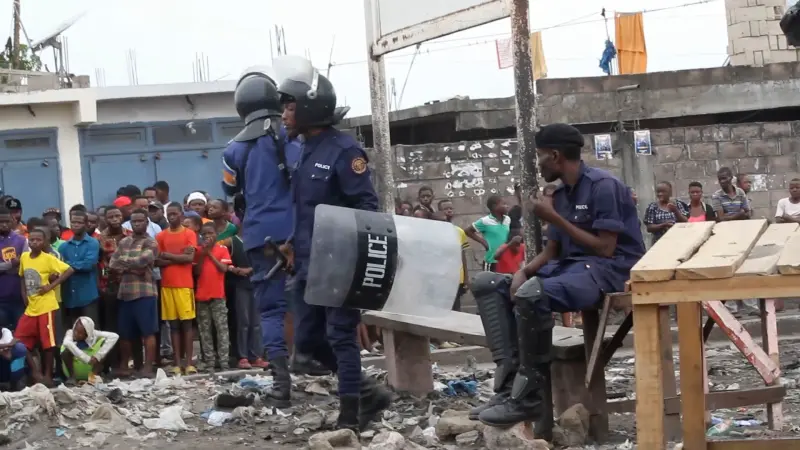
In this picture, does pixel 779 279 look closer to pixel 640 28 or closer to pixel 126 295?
pixel 126 295

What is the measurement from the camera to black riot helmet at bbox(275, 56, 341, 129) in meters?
6.58

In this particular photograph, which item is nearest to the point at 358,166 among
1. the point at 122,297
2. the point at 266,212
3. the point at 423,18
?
the point at 266,212

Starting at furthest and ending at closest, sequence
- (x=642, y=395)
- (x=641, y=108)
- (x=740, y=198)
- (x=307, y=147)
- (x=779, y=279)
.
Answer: (x=641, y=108), (x=740, y=198), (x=307, y=147), (x=642, y=395), (x=779, y=279)

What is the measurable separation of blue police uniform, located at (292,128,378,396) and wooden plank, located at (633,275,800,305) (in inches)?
103

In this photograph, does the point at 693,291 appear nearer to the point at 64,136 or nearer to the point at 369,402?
the point at 369,402

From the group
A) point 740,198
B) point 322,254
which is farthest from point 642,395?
point 740,198

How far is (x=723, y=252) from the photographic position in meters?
4.27

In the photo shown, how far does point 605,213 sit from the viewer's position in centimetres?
579

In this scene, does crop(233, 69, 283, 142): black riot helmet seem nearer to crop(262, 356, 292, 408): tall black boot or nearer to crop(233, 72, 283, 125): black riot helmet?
crop(233, 72, 283, 125): black riot helmet

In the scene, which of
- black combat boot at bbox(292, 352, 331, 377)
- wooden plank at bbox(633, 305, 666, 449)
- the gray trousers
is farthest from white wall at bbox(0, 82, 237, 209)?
wooden plank at bbox(633, 305, 666, 449)

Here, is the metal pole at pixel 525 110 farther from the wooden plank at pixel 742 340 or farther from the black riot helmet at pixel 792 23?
the black riot helmet at pixel 792 23

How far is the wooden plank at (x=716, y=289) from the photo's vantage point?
383 cm

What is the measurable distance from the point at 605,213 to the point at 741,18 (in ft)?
60.1

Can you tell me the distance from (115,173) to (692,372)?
61.8 ft
